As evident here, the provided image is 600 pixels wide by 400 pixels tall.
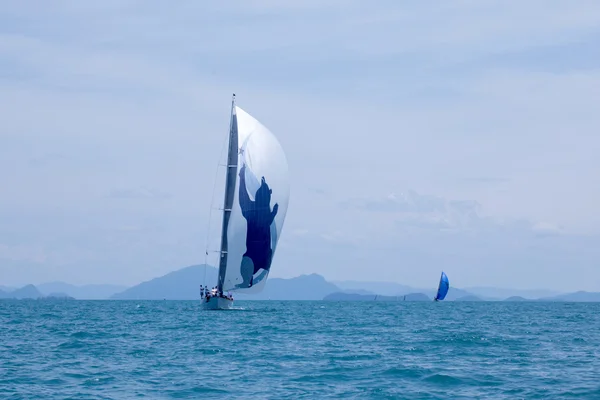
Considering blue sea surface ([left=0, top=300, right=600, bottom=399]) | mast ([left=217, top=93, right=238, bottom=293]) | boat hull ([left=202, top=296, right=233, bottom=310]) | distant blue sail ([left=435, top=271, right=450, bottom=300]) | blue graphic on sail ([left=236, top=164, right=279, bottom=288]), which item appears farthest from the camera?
distant blue sail ([left=435, top=271, right=450, bottom=300])

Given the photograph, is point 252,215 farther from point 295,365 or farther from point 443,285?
point 443,285

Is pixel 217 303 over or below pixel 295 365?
over

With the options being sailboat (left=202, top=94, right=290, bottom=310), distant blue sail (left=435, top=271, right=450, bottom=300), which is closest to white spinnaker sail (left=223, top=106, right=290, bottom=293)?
sailboat (left=202, top=94, right=290, bottom=310)

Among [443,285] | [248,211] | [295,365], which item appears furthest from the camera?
[443,285]

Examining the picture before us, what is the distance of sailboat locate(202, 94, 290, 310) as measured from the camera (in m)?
61.9

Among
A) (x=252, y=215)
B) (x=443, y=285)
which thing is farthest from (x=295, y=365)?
(x=443, y=285)

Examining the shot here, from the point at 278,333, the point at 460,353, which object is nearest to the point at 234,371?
the point at 460,353

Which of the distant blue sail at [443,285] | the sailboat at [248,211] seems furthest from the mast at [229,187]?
the distant blue sail at [443,285]

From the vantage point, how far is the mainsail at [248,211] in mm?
61938

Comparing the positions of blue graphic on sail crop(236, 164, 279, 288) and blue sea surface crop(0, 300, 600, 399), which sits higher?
blue graphic on sail crop(236, 164, 279, 288)

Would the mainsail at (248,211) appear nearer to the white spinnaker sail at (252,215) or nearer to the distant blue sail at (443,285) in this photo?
the white spinnaker sail at (252,215)

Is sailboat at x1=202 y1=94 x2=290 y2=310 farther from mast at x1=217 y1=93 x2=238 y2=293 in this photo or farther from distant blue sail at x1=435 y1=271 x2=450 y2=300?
distant blue sail at x1=435 y1=271 x2=450 y2=300

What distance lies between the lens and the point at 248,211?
6184 cm

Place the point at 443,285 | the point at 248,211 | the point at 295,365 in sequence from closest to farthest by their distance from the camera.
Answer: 1. the point at 295,365
2. the point at 248,211
3. the point at 443,285
